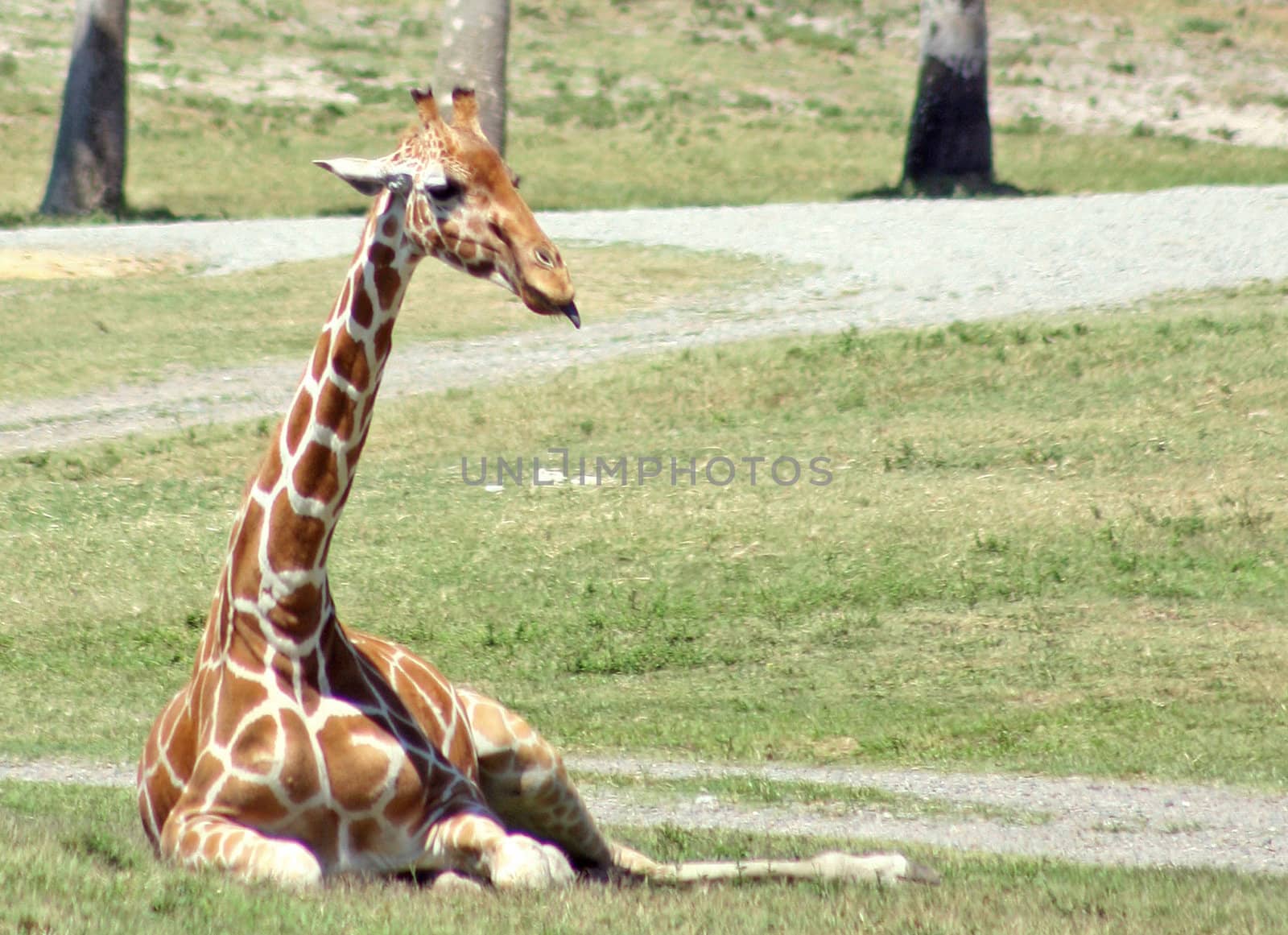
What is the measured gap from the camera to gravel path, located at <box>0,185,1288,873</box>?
8.12 metres

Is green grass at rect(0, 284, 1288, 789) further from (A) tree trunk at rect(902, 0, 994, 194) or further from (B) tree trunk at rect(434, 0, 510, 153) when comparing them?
(A) tree trunk at rect(902, 0, 994, 194)

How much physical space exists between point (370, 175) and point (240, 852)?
203 centimetres

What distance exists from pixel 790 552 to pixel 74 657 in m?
4.78

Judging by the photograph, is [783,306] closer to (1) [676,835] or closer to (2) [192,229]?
(2) [192,229]

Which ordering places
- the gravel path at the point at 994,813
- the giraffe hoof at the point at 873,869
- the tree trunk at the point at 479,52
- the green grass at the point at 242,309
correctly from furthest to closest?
the tree trunk at the point at 479,52, the green grass at the point at 242,309, the gravel path at the point at 994,813, the giraffe hoof at the point at 873,869

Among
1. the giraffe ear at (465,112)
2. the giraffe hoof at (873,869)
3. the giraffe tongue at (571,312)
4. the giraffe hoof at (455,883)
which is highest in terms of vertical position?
the giraffe ear at (465,112)

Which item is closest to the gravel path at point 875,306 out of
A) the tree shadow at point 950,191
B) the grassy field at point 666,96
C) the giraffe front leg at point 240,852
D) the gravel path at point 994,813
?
the gravel path at point 994,813

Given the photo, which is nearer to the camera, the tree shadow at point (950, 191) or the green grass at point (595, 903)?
the green grass at point (595, 903)

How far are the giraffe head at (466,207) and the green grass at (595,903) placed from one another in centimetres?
174

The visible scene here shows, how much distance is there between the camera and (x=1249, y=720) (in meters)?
9.73

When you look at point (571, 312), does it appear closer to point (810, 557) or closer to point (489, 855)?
point (489, 855)

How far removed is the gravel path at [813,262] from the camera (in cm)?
1684

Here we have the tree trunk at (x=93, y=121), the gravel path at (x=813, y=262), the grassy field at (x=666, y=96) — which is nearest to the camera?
the gravel path at (x=813, y=262)

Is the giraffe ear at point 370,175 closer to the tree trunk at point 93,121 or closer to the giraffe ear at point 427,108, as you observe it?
the giraffe ear at point 427,108
